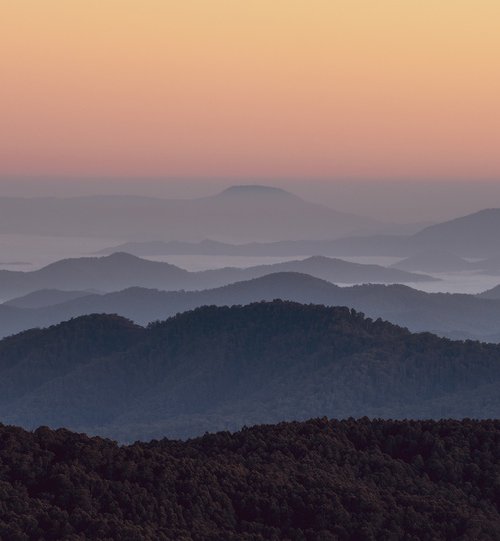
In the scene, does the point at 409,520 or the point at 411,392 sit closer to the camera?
the point at 409,520

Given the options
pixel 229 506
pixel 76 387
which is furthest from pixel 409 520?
pixel 76 387

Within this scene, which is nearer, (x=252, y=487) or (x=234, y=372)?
(x=252, y=487)

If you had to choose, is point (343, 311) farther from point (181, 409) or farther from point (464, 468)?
point (464, 468)

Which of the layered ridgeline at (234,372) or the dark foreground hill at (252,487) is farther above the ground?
the dark foreground hill at (252,487)

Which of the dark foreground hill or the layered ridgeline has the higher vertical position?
the dark foreground hill

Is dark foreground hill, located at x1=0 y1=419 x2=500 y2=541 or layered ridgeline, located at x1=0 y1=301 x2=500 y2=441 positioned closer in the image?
dark foreground hill, located at x1=0 y1=419 x2=500 y2=541
